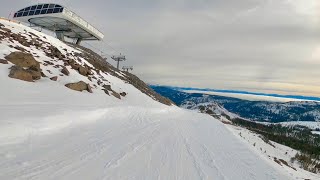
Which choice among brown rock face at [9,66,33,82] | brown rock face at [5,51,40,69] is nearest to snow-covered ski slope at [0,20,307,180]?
brown rock face at [9,66,33,82]

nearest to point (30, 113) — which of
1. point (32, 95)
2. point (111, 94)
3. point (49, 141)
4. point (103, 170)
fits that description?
point (49, 141)

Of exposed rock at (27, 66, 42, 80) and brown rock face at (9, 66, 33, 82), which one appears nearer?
brown rock face at (9, 66, 33, 82)

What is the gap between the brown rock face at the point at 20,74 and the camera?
2170 centimetres

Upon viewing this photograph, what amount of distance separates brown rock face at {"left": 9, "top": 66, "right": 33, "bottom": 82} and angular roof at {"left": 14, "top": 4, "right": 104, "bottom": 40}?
39245mm

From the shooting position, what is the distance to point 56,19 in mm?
60625

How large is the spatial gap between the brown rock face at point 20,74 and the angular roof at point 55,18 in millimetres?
39245

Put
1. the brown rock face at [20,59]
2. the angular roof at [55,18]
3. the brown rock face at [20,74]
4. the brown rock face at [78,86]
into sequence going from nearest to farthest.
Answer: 1. the brown rock face at [20,74]
2. the brown rock face at [20,59]
3. the brown rock face at [78,86]
4. the angular roof at [55,18]

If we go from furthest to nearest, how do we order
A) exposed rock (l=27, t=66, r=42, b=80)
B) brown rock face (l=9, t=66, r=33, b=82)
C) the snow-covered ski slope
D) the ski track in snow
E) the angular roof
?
the angular roof
exposed rock (l=27, t=66, r=42, b=80)
brown rock face (l=9, t=66, r=33, b=82)
the snow-covered ski slope
the ski track in snow

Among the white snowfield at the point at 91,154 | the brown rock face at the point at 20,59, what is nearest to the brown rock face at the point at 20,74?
the brown rock face at the point at 20,59

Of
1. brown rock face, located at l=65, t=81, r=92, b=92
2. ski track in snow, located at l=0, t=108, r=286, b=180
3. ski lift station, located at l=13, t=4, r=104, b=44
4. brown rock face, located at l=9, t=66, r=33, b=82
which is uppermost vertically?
ski lift station, located at l=13, t=4, r=104, b=44

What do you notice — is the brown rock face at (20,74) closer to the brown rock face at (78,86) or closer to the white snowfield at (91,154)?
the brown rock face at (78,86)

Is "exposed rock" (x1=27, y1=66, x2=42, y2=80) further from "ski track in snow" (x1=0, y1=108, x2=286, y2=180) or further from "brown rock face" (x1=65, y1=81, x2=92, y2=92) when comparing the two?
"ski track in snow" (x1=0, y1=108, x2=286, y2=180)

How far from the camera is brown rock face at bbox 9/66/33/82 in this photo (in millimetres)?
21703

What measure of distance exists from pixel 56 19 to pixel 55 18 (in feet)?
1.39
